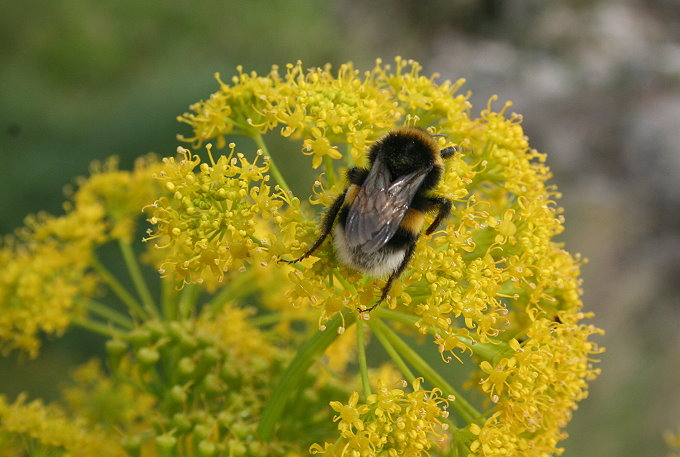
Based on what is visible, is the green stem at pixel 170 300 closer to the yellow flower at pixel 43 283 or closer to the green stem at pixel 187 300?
the green stem at pixel 187 300

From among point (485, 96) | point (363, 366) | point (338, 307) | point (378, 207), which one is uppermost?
point (485, 96)

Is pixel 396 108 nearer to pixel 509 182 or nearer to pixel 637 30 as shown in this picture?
pixel 509 182

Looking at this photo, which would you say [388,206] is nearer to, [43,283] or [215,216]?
[215,216]

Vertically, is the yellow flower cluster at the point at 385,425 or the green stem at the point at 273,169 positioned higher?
the green stem at the point at 273,169

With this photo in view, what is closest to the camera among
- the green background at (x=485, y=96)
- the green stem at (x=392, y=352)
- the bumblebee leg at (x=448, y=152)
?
the green stem at (x=392, y=352)

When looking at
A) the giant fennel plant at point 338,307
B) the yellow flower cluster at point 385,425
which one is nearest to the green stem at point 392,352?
the giant fennel plant at point 338,307

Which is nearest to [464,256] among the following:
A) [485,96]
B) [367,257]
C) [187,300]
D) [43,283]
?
[367,257]
